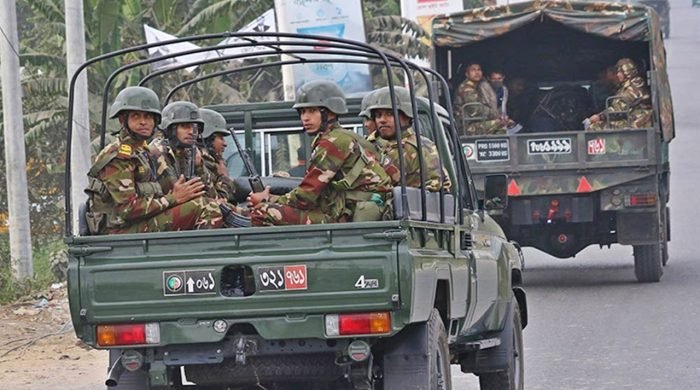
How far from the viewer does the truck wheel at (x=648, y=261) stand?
16.3 metres

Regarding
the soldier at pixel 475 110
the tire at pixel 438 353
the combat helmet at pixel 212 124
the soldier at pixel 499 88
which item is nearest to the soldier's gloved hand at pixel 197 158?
the combat helmet at pixel 212 124

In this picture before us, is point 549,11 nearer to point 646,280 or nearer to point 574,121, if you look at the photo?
point 574,121

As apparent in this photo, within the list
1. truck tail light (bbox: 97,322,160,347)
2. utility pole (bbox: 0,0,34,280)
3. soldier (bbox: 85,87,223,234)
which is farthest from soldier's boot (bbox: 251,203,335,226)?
utility pole (bbox: 0,0,34,280)

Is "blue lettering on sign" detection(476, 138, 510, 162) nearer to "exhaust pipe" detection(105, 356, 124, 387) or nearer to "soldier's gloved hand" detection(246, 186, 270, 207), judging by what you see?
"soldier's gloved hand" detection(246, 186, 270, 207)

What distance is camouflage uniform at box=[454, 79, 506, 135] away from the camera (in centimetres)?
1725

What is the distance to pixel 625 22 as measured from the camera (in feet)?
56.0

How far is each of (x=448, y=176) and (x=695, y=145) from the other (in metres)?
32.6

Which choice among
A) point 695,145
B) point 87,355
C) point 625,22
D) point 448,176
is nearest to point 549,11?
point 625,22

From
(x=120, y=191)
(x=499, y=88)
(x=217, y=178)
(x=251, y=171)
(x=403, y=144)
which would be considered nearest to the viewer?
(x=120, y=191)

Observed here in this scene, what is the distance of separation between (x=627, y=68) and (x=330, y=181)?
1069cm

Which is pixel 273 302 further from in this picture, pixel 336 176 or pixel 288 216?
pixel 336 176

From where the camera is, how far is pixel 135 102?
7.64 meters

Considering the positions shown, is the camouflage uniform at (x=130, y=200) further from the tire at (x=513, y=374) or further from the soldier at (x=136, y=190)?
the tire at (x=513, y=374)

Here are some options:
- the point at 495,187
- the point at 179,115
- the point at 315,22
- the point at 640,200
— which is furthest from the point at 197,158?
the point at 315,22
